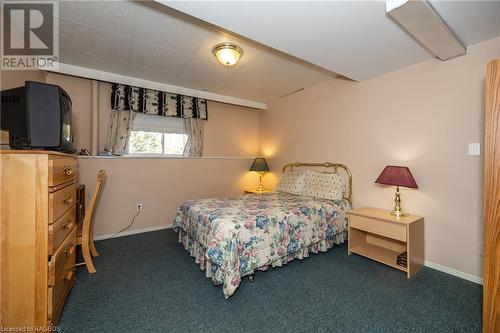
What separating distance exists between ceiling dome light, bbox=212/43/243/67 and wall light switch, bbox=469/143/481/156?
2517mm

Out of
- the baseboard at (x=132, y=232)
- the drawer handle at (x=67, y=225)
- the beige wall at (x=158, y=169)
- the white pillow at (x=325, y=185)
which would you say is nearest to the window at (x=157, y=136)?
the beige wall at (x=158, y=169)

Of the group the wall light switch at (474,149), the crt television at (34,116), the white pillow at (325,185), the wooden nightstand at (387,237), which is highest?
the crt television at (34,116)

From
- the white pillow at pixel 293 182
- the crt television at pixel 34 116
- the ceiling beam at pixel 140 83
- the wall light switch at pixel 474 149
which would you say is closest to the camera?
the crt television at pixel 34 116

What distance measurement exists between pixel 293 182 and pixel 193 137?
6.44 feet

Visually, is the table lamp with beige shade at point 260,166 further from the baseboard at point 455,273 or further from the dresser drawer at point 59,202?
the dresser drawer at point 59,202

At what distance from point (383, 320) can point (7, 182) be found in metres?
2.59

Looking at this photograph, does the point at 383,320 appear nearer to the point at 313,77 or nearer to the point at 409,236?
the point at 409,236

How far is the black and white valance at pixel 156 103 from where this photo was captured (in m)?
3.44

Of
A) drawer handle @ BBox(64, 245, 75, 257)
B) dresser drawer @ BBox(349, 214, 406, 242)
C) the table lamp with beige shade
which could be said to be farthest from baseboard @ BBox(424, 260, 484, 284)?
drawer handle @ BBox(64, 245, 75, 257)

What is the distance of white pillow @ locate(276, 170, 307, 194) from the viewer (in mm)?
3625

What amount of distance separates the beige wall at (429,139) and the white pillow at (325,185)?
0.77 ft

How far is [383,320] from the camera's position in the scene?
1.64 meters

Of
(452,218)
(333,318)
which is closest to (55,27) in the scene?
(333,318)

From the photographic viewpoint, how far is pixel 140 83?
3447 millimetres
